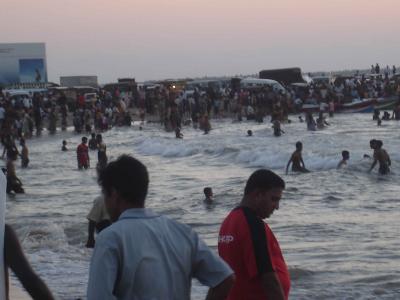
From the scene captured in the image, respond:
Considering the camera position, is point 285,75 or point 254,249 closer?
point 254,249

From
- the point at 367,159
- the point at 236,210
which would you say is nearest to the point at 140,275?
the point at 236,210

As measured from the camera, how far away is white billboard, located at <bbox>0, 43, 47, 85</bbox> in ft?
191

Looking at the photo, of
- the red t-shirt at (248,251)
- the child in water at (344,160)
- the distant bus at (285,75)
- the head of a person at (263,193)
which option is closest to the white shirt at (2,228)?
the red t-shirt at (248,251)

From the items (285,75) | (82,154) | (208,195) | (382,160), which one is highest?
(285,75)

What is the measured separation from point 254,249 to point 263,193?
1.07 ft

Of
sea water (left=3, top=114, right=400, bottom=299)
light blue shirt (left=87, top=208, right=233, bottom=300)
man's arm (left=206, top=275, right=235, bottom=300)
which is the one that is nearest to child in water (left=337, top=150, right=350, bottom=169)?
sea water (left=3, top=114, right=400, bottom=299)

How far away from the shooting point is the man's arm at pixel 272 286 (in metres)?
3.77

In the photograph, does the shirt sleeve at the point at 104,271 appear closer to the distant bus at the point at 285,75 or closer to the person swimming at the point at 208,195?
the person swimming at the point at 208,195

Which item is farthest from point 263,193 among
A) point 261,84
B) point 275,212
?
point 261,84

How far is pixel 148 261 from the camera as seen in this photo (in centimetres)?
295

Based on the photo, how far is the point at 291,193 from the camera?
1873 cm

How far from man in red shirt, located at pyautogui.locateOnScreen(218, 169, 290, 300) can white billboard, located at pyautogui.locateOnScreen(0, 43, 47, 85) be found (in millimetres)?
55435

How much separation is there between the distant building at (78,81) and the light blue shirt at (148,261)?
2862 inches

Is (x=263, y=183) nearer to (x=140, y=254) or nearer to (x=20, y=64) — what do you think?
(x=140, y=254)
